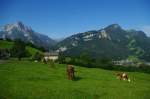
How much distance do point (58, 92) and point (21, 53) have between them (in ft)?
318

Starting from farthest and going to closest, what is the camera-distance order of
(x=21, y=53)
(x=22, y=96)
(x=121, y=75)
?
(x=21, y=53), (x=121, y=75), (x=22, y=96)

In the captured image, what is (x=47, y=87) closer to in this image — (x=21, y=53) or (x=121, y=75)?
(x=121, y=75)

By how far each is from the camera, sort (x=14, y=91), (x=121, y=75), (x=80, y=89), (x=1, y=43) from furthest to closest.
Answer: (x=1, y=43) < (x=121, y=75) < (x=80, y=89) < (x=14, y=91)

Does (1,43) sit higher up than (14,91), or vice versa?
(1,43)

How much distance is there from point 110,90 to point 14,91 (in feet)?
32.6

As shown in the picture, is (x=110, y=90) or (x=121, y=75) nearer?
(x=110, y=90)

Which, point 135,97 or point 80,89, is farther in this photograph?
point 80,89

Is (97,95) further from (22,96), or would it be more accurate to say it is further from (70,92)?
(22,96)

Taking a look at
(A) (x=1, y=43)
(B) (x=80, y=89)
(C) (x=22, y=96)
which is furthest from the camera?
(A) (x=1, y=43)

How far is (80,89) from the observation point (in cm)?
2945

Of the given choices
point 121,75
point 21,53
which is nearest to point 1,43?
point 21,53

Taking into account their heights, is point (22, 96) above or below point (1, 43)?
below

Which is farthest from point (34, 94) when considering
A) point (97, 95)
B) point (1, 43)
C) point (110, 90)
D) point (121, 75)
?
point (1, 43)

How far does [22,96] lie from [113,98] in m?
7.85
